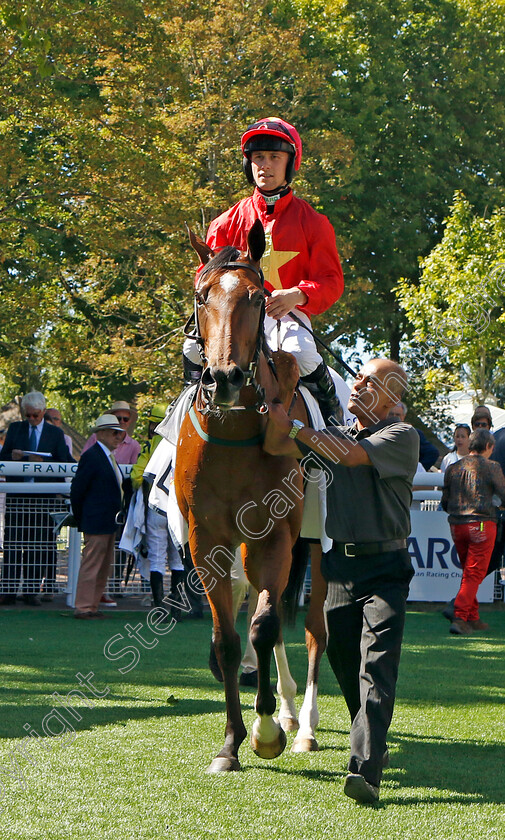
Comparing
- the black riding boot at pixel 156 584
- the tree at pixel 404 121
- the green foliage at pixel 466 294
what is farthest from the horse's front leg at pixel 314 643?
the tree at pixel 404 121

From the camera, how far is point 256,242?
4.70m

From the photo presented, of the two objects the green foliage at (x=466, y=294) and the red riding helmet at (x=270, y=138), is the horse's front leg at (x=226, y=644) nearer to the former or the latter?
the red riding helmet at (x=270, y=138)

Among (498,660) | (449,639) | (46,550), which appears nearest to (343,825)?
(498,660)

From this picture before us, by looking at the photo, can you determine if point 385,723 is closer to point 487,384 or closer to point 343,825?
point 343,825

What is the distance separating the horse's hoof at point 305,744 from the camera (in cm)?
499

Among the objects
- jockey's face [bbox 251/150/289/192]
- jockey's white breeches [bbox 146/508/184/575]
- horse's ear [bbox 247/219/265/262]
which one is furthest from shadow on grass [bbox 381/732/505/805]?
jockey's white breeches [bbox 146/508/184/575]

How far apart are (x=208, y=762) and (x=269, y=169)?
314 cm

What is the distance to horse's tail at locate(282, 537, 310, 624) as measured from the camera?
227 inches

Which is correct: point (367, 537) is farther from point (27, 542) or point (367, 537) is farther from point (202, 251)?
point (27, 542)

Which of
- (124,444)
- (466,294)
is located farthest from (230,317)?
(466,294)

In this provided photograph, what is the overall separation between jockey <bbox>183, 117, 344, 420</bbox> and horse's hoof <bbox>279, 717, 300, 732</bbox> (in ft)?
5.49

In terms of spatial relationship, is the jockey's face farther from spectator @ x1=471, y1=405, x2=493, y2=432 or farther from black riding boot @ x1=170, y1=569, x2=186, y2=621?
spectator @ x1=471, y1=405, x2=493, y2=432

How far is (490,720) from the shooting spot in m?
5.87

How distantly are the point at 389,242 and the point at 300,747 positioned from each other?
2168 cm
